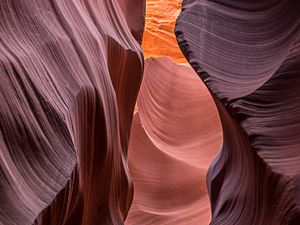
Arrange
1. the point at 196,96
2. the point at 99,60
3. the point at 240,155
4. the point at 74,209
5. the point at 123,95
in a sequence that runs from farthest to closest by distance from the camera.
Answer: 1. the point at 196,96
2. the point at 123,95
3. the point at 99,60
4. the point at 74,209
5. the point at 240,155

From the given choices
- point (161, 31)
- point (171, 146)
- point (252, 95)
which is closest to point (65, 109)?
point (252, 95)

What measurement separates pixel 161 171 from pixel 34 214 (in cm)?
170

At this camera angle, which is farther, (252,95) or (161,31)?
(161,31)

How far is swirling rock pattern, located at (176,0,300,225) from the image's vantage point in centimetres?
128

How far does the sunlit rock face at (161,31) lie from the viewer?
4191 millimetres

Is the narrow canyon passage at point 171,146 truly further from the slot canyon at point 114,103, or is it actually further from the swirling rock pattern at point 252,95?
the swirling rock pattern at point 252,95

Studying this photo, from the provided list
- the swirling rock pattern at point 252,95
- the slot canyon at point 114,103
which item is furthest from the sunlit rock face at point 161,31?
the swirling rock pattern at point 252,95

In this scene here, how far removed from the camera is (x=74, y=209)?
165cm

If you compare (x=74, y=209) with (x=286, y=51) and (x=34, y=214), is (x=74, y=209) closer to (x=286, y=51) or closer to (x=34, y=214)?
(x=34, y=214)

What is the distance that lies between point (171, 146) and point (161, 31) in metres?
1.43

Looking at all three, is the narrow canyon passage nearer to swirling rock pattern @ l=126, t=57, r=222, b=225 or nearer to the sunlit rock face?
swirling rock pattern @ l=126, t=57, r=222, b=225

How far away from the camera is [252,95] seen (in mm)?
1383

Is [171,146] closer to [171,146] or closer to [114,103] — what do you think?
[171,146]

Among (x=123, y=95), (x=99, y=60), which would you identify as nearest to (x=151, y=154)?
(x=123, y=95)
